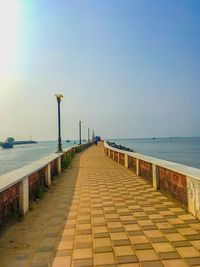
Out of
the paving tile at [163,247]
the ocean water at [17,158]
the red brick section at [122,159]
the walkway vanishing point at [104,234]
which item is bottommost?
the ocean water at [17,158]

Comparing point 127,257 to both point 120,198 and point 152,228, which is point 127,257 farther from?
point 120,198

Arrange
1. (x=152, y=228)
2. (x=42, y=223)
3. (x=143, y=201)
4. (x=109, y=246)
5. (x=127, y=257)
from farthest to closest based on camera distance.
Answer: (x=143, y=201)
(x=42, y=223)
(x=152, y=228)
(x=109, y=246)
(x=127, y=257)

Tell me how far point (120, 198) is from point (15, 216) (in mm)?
3009

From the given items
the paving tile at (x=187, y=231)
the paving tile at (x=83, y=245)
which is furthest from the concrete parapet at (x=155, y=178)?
the paving tile at (x=83, y=245)

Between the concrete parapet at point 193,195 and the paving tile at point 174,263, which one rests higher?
the concrete parapet at point 193,195

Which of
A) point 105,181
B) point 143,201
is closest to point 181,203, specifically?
point 143,201

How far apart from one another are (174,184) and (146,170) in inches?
111

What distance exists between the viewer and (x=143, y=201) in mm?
5633

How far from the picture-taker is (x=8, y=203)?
13.5 ft

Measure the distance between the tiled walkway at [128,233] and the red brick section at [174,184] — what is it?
0.84 ft

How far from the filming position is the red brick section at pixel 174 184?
4.91 metres

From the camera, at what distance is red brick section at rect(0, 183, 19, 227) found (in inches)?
152

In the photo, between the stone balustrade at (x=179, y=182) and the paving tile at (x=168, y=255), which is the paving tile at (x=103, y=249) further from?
the stone balustrade at (x=179, y=182)

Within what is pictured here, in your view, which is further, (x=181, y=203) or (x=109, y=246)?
(x=181, y=203)
